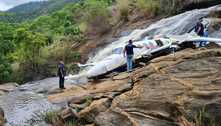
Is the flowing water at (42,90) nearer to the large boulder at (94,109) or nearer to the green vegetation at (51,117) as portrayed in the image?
the green vegetation at (51,117)

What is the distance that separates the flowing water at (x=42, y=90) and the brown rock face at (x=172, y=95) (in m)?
6.67

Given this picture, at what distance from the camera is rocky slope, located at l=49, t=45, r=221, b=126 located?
17.2 m

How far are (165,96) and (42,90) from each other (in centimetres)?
1514

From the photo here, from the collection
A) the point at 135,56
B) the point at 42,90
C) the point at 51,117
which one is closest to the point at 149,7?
the point at 42,90

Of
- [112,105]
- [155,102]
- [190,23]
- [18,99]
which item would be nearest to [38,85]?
[18,99]

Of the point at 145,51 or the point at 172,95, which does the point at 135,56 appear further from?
the point at 172,95

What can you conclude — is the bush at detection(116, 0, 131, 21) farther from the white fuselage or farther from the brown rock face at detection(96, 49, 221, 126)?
the brown rock face at detection(96, 49, 221, 126)

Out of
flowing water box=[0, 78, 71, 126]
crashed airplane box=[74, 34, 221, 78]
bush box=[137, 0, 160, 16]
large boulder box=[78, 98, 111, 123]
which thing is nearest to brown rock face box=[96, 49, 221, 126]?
large boulder box=[78, 98, 111, 123]

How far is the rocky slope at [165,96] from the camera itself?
17.2 meters

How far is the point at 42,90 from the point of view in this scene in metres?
32.3

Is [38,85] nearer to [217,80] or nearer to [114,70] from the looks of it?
[114,70]

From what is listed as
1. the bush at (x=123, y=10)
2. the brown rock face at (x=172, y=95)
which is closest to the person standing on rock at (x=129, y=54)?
the brown rock face at (x=172, y=95)

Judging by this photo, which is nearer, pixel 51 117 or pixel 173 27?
pixel 51 117

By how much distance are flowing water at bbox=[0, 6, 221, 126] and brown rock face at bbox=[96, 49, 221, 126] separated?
21.9 ft
